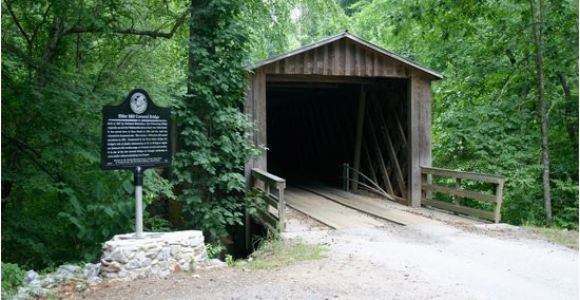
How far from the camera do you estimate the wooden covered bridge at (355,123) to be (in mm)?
8961

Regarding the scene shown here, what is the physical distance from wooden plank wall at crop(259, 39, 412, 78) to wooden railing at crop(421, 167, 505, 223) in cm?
212

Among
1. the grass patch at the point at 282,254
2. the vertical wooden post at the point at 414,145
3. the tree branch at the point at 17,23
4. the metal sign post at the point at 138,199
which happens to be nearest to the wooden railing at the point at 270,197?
the grass patch at the point at 282,254

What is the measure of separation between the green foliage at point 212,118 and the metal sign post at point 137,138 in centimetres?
219

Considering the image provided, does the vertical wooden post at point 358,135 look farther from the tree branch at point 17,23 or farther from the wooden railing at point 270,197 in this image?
the tree branch at point 17,23

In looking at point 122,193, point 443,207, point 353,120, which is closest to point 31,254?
point 122,193

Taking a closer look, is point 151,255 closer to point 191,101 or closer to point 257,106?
point 191,101

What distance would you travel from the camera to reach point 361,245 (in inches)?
253

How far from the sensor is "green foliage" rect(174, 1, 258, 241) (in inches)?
312

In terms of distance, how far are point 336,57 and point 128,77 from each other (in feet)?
12.6

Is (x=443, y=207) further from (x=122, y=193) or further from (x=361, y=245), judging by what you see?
(x=122, y=193)

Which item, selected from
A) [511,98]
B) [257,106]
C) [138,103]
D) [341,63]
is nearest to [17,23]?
[138,103]

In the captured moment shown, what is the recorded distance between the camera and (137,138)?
17.8 feet

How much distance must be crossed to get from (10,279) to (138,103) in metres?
2.19

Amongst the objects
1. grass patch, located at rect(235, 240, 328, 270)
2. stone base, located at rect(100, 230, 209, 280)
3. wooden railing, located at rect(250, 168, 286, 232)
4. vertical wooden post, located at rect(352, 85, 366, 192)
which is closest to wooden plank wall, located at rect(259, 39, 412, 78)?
vertical wooden post, located at rect(352, 85, 366, 192)
